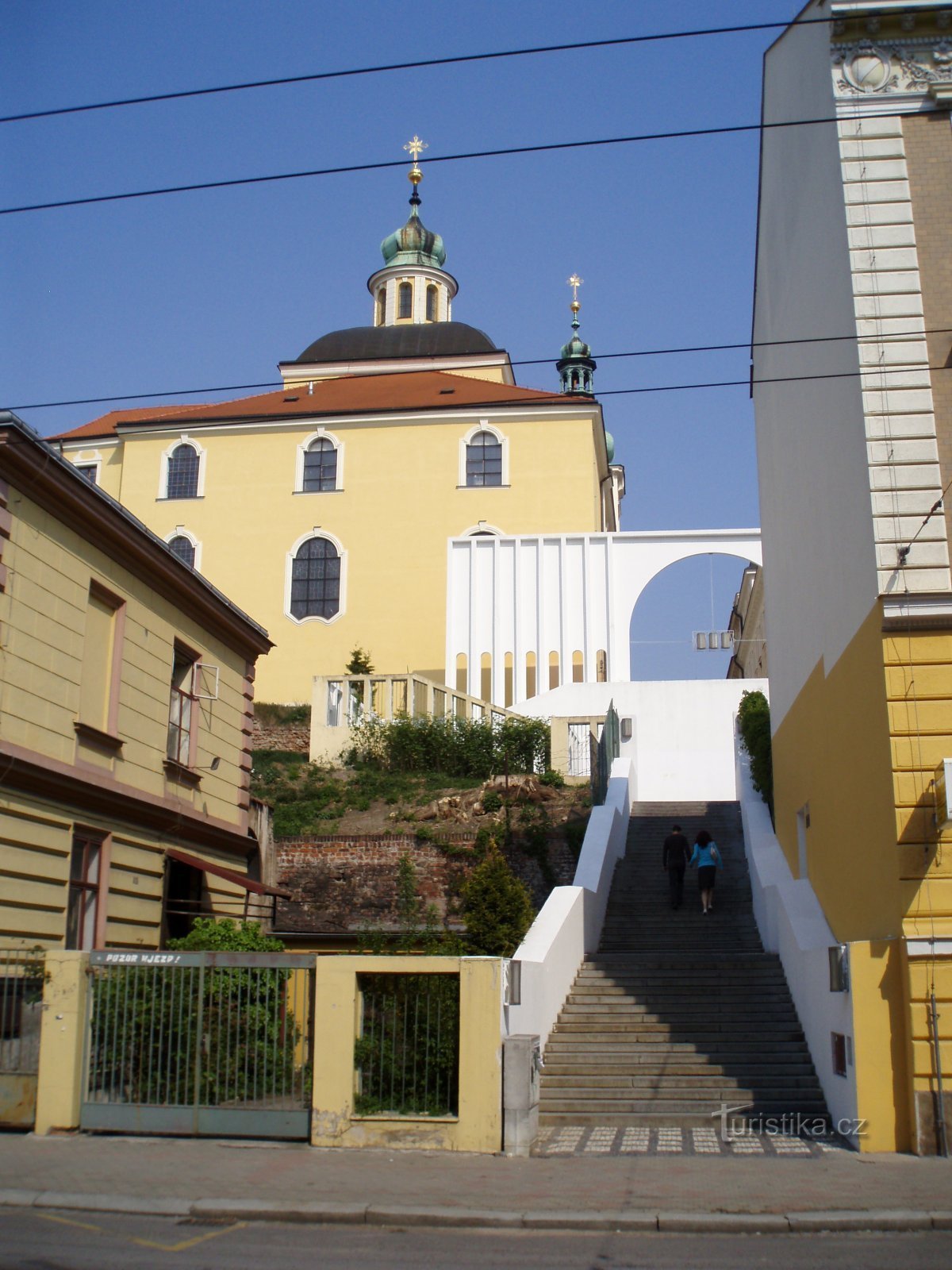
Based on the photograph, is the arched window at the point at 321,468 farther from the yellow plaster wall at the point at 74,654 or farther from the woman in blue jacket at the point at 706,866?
the woman in blue jacket at the point at 706,866

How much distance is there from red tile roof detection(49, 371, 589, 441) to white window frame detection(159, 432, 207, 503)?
0.69m

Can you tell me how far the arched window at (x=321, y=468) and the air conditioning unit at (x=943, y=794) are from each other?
123 feet

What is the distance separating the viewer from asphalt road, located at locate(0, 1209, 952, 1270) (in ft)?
26.2

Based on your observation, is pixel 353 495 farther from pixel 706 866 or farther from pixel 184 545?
pixel 706 866

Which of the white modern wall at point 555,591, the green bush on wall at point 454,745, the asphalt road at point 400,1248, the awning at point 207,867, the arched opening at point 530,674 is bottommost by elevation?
the asphalt road at point 400,1248

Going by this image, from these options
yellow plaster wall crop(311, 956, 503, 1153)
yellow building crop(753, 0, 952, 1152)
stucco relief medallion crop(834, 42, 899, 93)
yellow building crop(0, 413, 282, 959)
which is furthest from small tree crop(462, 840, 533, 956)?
stucco relief medallion crop(834, 42, 899, 93)

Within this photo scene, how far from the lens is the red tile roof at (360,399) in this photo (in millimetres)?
47656

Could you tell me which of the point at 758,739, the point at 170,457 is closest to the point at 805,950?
the point at 758,739

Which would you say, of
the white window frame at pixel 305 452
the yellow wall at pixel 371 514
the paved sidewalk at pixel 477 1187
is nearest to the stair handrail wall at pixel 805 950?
the paved sidewalk at pixel 477 1187

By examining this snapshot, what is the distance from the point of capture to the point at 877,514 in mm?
12477

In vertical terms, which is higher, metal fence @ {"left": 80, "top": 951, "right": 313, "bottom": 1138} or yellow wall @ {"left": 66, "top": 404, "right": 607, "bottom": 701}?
yellow wall @ {"left": 66, "top": 404, "right": 607, "bottom": 701}

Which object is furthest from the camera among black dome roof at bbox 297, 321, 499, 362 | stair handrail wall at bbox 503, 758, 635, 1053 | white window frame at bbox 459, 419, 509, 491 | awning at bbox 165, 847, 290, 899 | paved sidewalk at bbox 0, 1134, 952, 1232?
black dome roof at bbox 297, 321, 499, 362

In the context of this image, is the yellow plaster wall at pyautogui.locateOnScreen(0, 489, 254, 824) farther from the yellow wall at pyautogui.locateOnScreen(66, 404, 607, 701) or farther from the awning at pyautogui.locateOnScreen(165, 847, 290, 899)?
the yellow wall at pyautogui.locateOnScreen(66, 404, 607, 701)

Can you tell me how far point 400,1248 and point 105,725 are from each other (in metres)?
8.96
